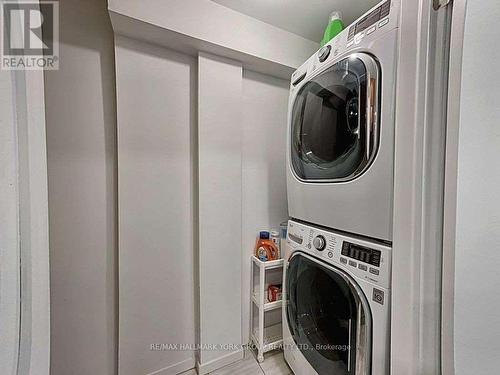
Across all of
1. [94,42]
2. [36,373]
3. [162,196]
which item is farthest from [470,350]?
→ [94,42]

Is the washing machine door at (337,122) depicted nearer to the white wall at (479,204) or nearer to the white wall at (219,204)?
the white wall at (479,204)

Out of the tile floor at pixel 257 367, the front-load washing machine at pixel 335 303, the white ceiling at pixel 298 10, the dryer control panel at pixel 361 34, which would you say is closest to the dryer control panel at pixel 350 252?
the front-load washing machine at pixel 335 303

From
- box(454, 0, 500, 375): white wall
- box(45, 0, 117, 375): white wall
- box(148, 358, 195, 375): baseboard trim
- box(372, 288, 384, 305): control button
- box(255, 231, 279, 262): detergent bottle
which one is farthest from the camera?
box(255, 231, 279, 262): detergent bottle

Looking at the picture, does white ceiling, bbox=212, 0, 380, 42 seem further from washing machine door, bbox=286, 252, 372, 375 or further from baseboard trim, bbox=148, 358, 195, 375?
baseboard trim, bbox=148, 358, 195, 375

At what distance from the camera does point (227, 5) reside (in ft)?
3.67

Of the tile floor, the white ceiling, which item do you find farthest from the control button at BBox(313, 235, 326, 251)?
the white ceiling

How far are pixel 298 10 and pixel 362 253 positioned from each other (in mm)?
1299

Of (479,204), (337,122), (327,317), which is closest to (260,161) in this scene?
(337,122)

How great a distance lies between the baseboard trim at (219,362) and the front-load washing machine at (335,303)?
325 mm

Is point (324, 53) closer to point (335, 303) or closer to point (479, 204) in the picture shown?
point (479, 204)

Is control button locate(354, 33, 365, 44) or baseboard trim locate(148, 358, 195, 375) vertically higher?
control button locate(354, 33, 365, 44)

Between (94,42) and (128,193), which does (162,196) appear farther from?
(94,42)

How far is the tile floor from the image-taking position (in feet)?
4.03

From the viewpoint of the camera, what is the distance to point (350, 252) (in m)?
0.74
